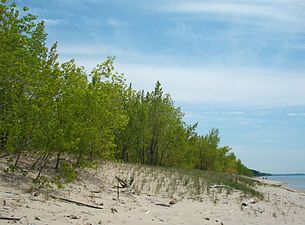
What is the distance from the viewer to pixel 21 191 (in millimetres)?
11188

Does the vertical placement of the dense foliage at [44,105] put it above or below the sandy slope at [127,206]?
above

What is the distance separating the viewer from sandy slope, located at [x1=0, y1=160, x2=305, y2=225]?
9469 millimetres

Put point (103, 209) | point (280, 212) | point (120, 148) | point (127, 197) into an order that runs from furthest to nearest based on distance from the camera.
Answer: point (120, 148)
point (280, 212)
point (127, 197)
point (103, 209)

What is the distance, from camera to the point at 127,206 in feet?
40.1

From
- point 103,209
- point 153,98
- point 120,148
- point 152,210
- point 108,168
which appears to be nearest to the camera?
point 103,209

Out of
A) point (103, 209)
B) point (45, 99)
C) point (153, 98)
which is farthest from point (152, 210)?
point (153, 98)

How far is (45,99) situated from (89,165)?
3.94m

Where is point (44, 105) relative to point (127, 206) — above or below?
above

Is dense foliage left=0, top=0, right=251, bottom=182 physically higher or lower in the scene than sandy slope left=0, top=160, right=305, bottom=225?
higher

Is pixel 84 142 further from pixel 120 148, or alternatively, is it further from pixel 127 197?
pixel 120 148

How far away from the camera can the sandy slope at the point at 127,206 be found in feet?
31.1

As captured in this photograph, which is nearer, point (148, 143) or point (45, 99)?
point (45, 99)

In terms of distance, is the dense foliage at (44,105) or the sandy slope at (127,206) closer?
the sandy slope at (127,206)

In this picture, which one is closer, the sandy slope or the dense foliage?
the sandy slope
